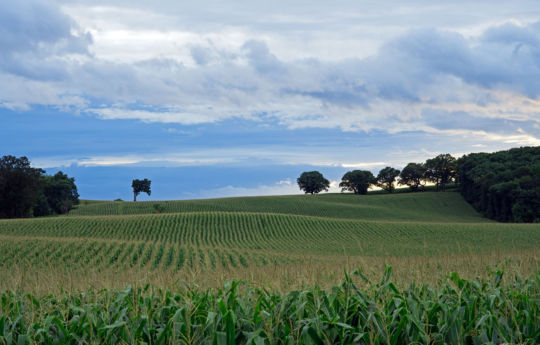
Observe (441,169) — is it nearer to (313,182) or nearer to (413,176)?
(413,176)

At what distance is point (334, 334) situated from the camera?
398 cm

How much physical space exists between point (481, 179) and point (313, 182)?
4992 cm

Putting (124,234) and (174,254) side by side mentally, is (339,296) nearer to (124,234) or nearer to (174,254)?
(174,254)

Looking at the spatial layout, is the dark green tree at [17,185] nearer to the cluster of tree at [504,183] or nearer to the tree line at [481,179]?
the tree line at [481,179]

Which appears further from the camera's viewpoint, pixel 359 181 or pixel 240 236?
pixel 359 181

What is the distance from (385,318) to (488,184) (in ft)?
290

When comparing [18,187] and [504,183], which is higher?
[18,187]

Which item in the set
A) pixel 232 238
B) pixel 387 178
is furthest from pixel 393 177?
pixel 232 238

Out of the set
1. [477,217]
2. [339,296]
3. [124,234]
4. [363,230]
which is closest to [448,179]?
[477,217]

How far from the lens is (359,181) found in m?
119

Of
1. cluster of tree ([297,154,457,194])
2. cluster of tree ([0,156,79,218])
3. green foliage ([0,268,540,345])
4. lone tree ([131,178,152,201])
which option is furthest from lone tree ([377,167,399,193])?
green foliage ([0,268,540,345])

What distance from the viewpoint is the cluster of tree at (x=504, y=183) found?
71.0 meters

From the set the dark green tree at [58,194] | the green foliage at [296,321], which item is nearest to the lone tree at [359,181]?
the dark green tree at [58,194]

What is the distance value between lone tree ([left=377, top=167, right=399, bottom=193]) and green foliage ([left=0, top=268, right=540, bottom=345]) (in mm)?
118779
